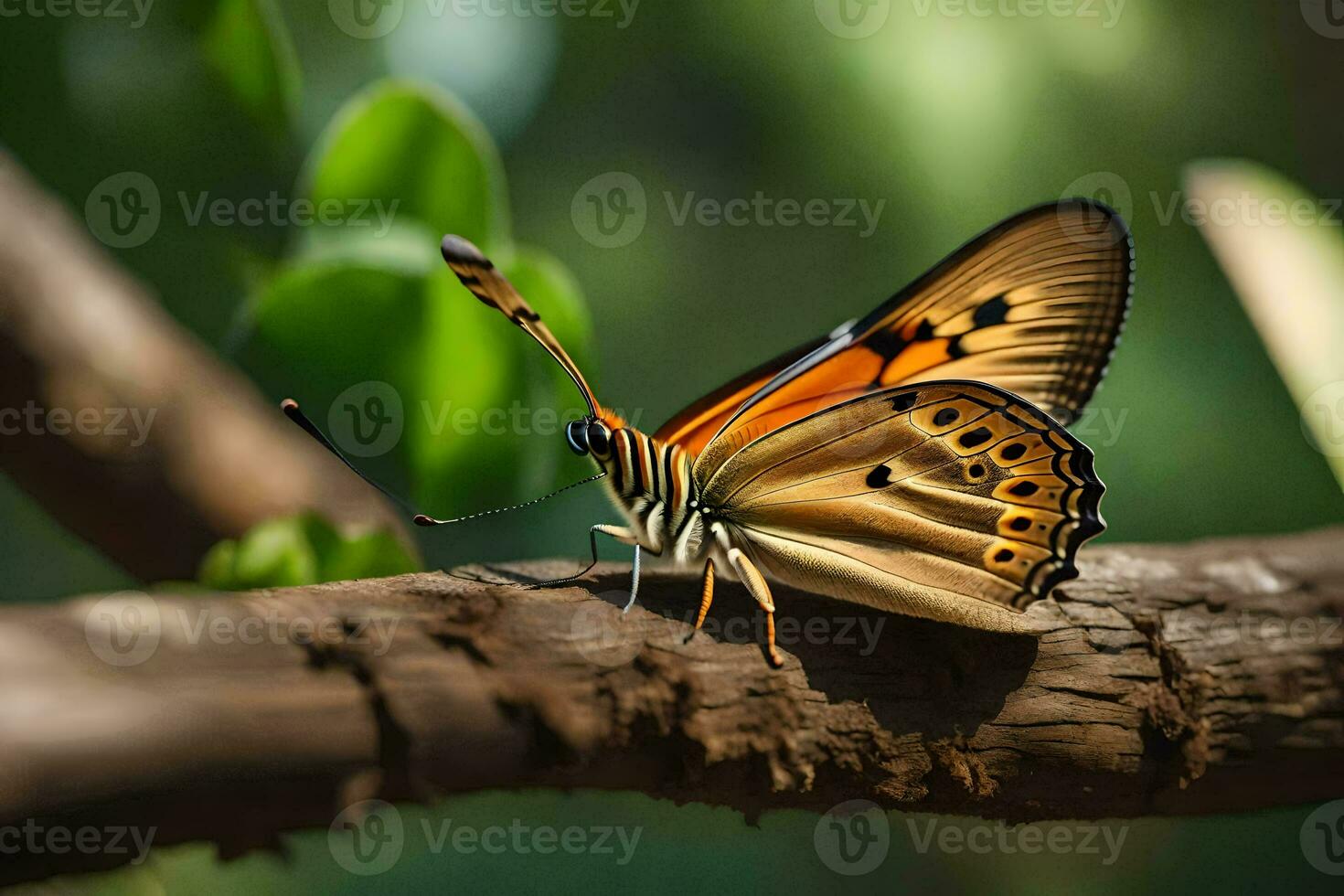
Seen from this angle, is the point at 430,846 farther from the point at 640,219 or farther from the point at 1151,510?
the point at 1151,510

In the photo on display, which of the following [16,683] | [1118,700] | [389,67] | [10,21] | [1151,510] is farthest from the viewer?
[1151,510]

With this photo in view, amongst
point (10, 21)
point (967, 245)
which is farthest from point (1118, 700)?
point (10, 21)

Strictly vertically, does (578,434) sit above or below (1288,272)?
below
